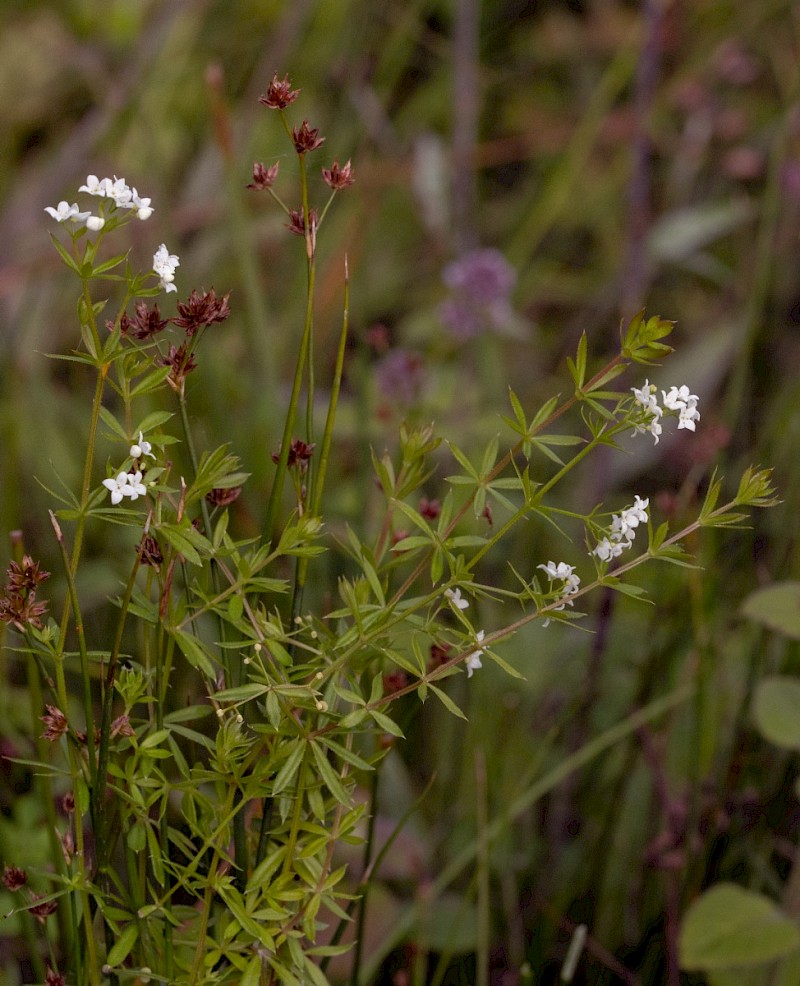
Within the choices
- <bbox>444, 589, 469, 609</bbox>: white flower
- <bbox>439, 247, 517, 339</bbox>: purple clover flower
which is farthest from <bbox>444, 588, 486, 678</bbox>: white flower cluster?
<bbox>439, 247, 517, 339</bbox>: purple clover flower

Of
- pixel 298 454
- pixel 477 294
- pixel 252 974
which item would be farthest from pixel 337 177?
pixel 477 294

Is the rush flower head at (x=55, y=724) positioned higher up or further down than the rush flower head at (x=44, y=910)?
higher up

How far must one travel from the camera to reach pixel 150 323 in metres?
0.49

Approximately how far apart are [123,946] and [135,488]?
0.22 metres

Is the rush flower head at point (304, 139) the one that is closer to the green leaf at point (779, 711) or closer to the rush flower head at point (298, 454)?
the rush flower head at point (298, 454)

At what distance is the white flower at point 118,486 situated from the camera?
1.44 ft

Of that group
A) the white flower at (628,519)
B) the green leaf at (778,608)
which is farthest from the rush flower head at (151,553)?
the green leaf at (778,608)

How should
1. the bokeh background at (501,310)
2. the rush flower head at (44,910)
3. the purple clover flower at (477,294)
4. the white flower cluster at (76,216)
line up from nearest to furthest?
1. the white flower cluster at (76,216)
2. the rush flower head at (44,910)
3. the bokeh background at (501,310)
4. the purple clover flower at (477,294)

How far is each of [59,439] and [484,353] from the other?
21.4 inches

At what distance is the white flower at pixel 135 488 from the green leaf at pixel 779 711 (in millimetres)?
509

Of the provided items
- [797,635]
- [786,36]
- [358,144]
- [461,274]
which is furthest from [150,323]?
[786,36]

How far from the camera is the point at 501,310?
138cm

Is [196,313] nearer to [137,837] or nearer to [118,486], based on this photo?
[118,486]

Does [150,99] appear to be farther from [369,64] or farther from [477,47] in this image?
[477,47]
